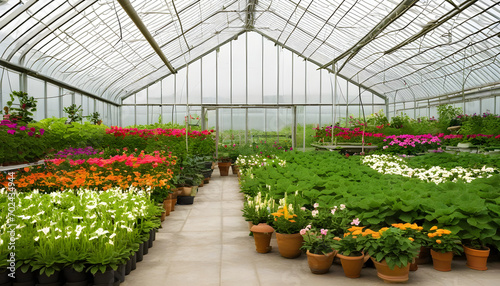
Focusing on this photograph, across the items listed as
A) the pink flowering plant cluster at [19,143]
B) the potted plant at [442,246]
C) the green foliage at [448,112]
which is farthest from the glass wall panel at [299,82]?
the potted plant at [442,246]

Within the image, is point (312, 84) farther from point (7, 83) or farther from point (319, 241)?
point (319, 241)

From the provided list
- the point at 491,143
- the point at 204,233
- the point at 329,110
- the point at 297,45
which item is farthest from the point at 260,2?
the point at 204,233

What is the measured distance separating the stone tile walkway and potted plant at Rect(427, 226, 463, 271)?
8cm

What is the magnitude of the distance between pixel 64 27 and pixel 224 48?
1086cm

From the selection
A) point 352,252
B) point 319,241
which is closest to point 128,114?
point 319,241

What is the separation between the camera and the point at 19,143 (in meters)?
5.55

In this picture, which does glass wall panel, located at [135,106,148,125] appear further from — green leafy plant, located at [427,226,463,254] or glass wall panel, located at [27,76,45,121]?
green leafy plant, located at [427,226,463,254]

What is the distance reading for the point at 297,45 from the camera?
1966 centimetres

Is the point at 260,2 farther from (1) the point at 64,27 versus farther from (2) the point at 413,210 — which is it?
(2) the point at 413,210

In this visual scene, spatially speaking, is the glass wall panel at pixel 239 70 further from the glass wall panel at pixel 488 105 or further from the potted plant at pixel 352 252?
the potted plant at pixel 352 252

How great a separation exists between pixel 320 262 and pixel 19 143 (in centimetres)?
451

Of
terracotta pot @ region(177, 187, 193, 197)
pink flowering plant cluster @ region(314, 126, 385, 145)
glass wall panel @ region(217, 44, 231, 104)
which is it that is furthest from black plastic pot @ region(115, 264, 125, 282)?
glass wall panel @ region(217, 44, 231, 104)

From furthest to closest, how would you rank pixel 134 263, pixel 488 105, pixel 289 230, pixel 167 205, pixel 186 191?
pixel 488 105
pixel 186 191
pixel 167 205
pixel 289 230
pixel 134 263

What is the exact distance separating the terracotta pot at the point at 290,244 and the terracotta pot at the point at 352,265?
2.07 ft
